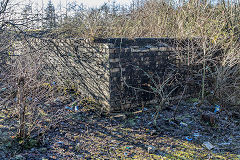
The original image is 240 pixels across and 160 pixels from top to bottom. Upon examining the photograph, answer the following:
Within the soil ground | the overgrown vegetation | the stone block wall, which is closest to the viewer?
the soil ground

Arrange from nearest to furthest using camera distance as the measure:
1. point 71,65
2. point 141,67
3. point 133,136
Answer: point 133,136
point 141,67
point 71,65

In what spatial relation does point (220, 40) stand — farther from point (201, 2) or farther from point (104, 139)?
point (104, 139)

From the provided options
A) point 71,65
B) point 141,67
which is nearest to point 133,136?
point 141,67

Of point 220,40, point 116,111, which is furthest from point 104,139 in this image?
point 220,40

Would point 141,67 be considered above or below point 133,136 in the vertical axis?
above

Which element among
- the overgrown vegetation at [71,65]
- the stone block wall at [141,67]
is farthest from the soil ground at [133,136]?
the stone block wall at [141,67]

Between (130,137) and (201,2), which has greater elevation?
(201,2)

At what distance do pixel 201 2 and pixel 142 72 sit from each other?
3.79m

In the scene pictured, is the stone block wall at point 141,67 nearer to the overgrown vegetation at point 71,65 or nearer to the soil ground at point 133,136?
the overgrown vegetation at point 71,65

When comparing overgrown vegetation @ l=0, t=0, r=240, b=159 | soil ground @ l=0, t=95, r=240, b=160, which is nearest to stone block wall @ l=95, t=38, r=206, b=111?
overgrown vegetation @ l=0, t=0, r=240, b=159

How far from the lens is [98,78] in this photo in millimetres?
4867

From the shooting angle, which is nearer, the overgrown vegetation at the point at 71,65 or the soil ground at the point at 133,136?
the soil ground at the point at 133,136

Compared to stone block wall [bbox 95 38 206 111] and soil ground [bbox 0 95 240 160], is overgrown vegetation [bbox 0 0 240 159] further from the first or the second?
stone block wall [bbox 95 38 206 111]

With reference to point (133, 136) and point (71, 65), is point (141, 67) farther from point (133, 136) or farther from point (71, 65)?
point (71, 65)
